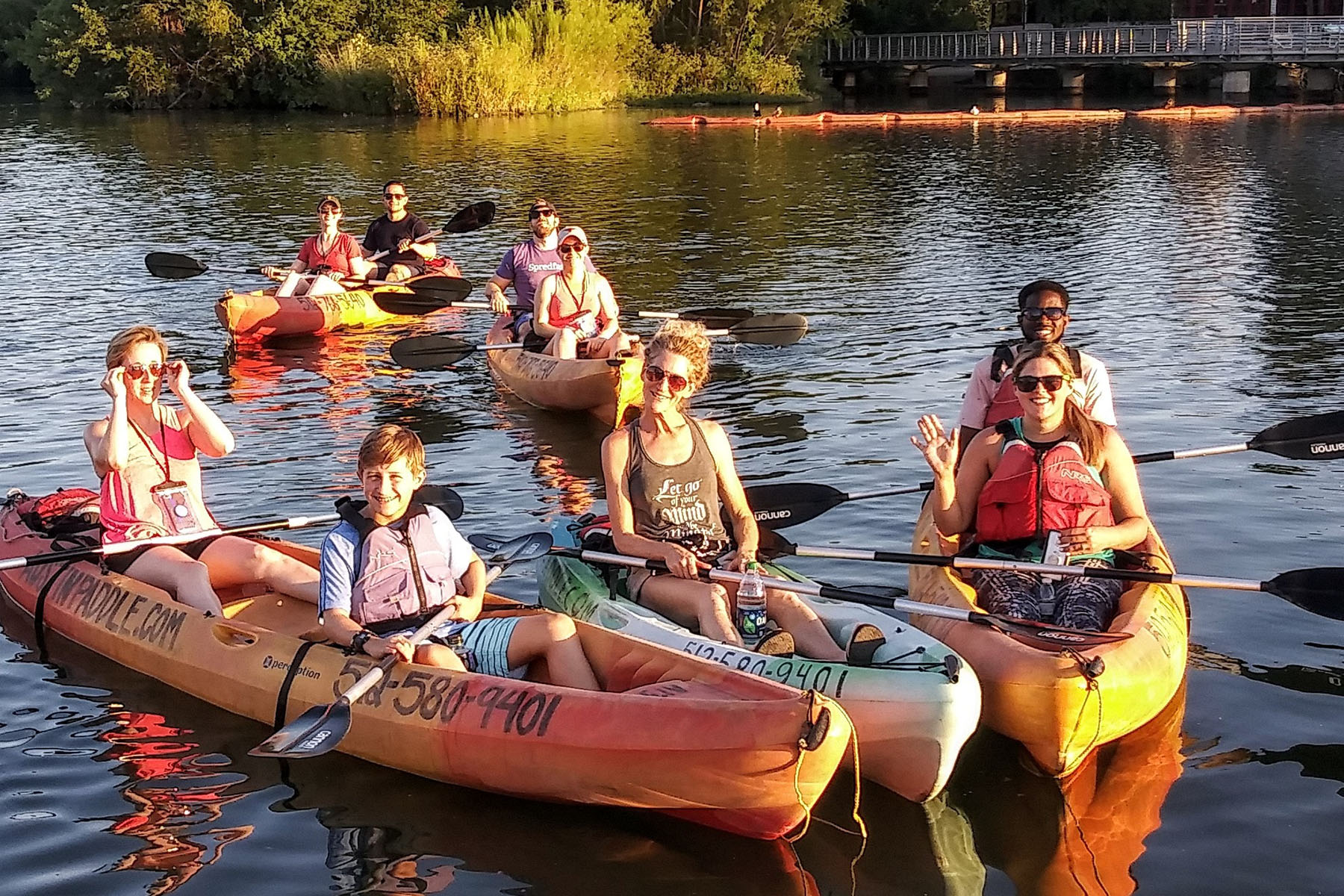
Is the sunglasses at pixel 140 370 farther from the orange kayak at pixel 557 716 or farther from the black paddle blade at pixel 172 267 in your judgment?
the black paddle blade at pixel 172 267

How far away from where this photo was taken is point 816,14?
51.9m

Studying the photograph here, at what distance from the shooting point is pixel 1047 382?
250 inches

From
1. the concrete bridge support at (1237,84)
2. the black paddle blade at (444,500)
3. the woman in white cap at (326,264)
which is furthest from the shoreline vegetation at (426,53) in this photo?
the black paddle blade at (444,500)

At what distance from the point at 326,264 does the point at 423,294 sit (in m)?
1.51

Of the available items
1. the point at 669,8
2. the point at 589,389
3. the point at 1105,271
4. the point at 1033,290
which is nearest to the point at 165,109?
the point at 669,8

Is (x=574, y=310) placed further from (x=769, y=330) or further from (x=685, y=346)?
(x=685, y=346)

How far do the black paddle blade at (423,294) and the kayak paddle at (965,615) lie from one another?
9007 mm

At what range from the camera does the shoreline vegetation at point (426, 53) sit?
1716 inches

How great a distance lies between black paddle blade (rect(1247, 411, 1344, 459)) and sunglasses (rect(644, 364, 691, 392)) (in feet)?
11.3

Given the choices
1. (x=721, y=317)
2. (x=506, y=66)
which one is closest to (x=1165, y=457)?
(x=721, y=317)

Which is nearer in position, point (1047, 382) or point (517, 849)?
point (517, 849)

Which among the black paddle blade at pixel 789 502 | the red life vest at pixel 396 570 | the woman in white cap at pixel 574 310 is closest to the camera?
the red life vest at pixel 396 570

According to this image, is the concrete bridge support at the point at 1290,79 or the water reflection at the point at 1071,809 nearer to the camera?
the water reflection at the point at 1071,809

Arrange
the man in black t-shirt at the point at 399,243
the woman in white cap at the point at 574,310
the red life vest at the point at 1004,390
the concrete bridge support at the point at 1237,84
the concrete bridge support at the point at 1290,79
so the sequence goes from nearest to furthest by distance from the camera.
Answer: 1. the red life vest at the point at 1004,390
2. the woman in white cap at the point at 574,310
3. the man in black t-shirt at the point at 399,243
4. the concrete bridge support at the point at 1237,84
5. the concrete bridge support at the point at 1290,79
